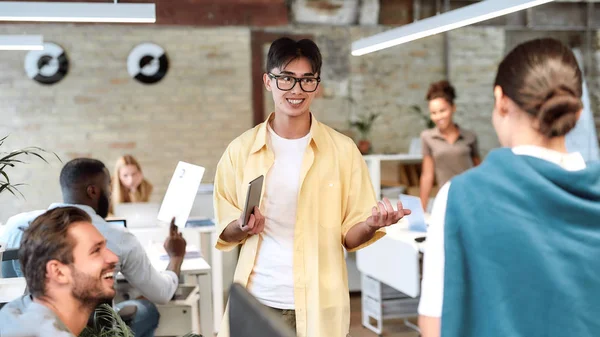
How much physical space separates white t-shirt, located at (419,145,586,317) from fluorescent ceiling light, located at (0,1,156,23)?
301 cm

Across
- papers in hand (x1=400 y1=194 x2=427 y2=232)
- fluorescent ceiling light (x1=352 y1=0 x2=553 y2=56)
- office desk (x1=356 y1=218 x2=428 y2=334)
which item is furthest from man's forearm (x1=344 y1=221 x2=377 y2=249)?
papers in hand (x1=400 y1=194 x2=427 y2=232)

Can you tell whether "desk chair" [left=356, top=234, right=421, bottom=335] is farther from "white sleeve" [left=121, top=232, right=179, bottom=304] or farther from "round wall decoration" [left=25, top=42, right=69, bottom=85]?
"round wall decoration" [left=25, top=42, right=69, bottom=85]

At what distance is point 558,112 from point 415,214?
3.23 meters

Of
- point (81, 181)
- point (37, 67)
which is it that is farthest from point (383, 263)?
point (37, 67)

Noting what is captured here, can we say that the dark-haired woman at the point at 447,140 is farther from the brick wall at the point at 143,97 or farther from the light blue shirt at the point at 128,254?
the brick wall at the point at 143,97

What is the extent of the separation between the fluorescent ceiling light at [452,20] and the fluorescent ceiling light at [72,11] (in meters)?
1.64

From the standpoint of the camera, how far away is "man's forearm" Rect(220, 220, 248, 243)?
6.87 feet

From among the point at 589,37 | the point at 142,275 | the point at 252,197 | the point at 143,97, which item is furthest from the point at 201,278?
the point at 589,37

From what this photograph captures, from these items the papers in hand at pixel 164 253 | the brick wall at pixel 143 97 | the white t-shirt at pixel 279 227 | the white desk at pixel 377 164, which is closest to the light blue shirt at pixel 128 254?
the papers in hand at pixel 164 253

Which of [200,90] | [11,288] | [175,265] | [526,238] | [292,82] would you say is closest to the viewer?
[526,238]

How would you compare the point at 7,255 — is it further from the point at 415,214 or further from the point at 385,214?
the point at 415,214

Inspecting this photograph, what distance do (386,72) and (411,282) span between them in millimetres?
3854

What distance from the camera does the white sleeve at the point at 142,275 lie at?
2.96 m

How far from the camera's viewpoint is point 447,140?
15.7ft
